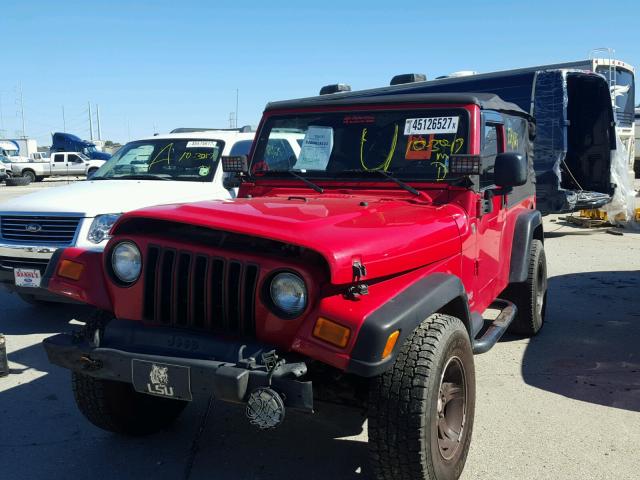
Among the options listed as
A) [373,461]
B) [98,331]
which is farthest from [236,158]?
[373,461]

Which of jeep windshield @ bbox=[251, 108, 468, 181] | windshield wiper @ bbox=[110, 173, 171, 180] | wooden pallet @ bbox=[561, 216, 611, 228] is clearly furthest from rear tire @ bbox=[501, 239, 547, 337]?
wooden pallet @ bbox=[561, 216, 611, 228]

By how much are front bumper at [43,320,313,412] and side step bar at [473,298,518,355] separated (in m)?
1.33

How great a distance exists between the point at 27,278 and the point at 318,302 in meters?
3.56

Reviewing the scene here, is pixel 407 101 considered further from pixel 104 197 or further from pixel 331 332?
pixel 104 197

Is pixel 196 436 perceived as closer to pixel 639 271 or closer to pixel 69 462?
pixel 69 462

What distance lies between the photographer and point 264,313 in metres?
2.70

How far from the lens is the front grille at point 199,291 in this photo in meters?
2.75

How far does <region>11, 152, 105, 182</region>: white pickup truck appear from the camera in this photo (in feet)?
110

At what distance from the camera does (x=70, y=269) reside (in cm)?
321

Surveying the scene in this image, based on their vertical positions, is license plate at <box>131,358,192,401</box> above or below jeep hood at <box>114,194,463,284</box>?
below

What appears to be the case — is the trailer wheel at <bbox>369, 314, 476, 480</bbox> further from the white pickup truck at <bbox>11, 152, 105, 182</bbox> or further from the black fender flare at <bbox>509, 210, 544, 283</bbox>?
the white pickup truck at <bbox>11, 152, 105, 182</bbox>

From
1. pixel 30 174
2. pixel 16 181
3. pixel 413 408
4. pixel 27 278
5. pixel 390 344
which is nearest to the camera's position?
pixel 390 344

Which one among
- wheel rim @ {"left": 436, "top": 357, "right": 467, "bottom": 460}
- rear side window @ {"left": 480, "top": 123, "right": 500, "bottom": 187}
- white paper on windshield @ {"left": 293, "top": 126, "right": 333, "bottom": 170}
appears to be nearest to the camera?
wheel rim @ {"left": 436, "top": 357, "right": 467, "bottom": 460}

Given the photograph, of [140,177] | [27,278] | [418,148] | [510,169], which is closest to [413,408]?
[510,169]
